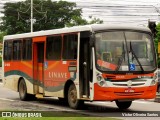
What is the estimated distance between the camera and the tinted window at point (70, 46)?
17.6 m

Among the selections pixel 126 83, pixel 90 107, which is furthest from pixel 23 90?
pixel 126 83

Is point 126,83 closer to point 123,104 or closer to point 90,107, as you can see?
point 123,104

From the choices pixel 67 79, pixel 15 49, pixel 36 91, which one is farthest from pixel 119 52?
pixel 15 49

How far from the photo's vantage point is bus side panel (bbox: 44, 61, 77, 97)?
1772cm

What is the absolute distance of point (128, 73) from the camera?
1620cm

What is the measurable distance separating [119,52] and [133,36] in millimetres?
850

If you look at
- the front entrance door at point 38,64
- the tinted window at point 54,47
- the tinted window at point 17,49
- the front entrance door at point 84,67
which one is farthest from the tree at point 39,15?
the front entrance door at point 84,67

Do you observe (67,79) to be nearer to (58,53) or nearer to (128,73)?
(58,53)

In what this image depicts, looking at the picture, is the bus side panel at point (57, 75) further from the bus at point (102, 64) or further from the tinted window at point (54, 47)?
the tinted window at point (54, 47)

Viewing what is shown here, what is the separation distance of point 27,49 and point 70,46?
4096 millimetres

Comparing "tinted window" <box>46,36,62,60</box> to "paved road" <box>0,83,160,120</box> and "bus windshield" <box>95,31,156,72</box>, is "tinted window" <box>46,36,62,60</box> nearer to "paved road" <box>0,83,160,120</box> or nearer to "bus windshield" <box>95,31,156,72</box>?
"paved road" <box>0,83,160,120</box>

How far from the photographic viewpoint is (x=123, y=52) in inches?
647

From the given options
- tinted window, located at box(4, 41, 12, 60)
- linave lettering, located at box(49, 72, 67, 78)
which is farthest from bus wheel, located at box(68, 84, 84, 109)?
tinted window, located at box(4, 41, 12, 60)

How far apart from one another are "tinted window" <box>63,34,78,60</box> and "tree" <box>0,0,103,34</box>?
217 ft
